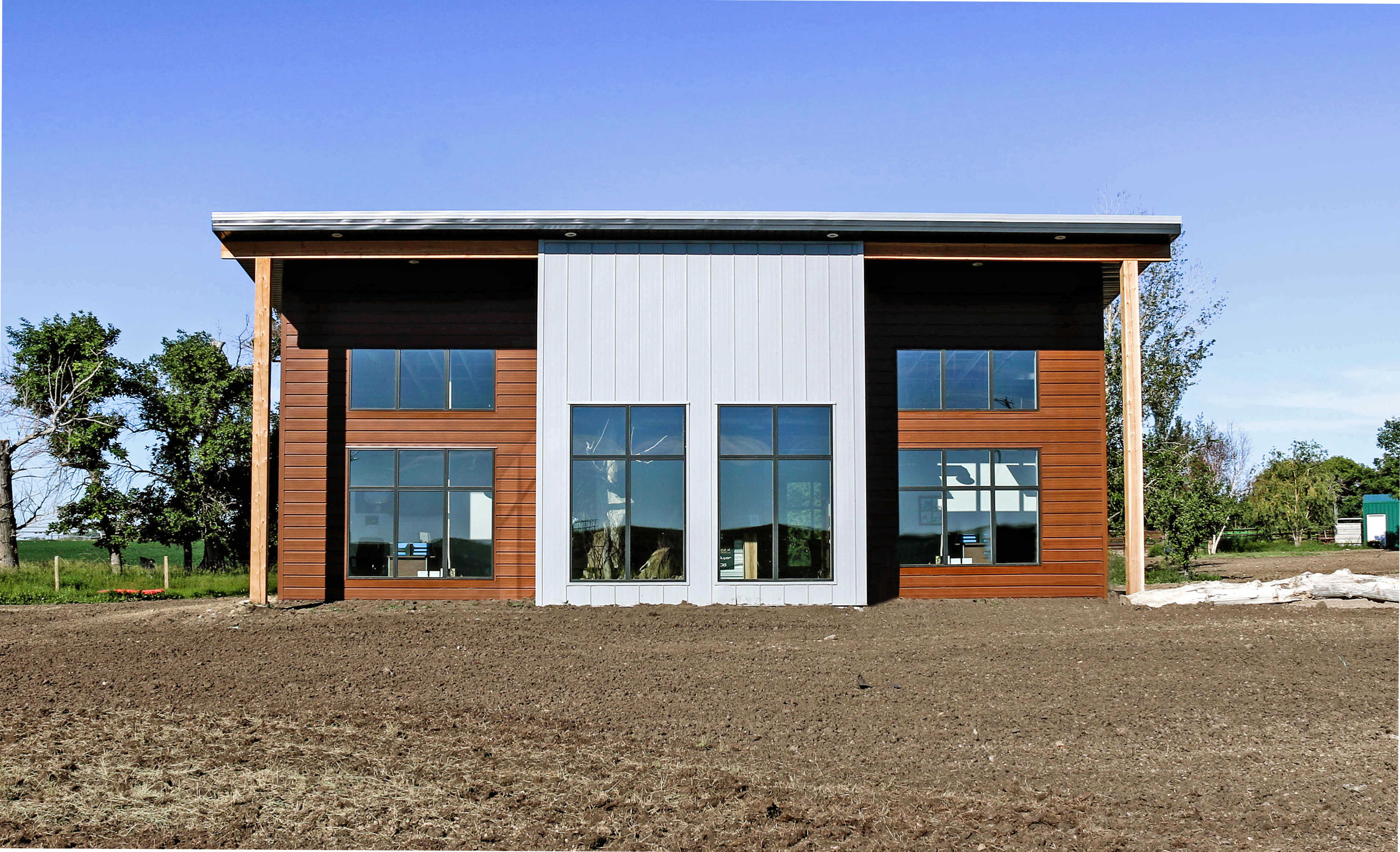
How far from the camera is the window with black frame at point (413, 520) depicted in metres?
14.9

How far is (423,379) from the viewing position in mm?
15078

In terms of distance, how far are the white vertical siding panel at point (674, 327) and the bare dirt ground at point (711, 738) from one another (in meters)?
3.76

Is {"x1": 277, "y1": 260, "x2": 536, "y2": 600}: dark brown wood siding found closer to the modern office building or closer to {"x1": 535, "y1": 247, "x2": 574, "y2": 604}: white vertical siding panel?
the modern office building

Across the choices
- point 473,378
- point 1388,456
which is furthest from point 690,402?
point 1388,456

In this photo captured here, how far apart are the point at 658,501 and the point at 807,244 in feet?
13.4

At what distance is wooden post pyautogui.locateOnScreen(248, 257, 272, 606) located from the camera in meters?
13.5

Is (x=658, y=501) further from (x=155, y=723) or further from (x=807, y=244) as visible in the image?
(x=155, y=723)

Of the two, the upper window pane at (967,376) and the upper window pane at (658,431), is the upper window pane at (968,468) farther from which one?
the upper window pane at (658,431)

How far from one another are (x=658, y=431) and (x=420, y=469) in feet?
11.9

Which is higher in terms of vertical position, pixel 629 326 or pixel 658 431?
pixel 629 326

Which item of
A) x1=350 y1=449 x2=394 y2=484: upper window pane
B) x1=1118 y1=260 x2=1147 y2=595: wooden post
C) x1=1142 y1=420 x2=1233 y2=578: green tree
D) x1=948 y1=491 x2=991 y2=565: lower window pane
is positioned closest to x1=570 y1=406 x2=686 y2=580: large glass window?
x1=350 y1=449 x2=394 y2=484: upper window pane

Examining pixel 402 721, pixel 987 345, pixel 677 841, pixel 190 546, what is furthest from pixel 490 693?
pixel 190 546

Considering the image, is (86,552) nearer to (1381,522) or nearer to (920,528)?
(920,528)

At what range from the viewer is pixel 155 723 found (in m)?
7.09
